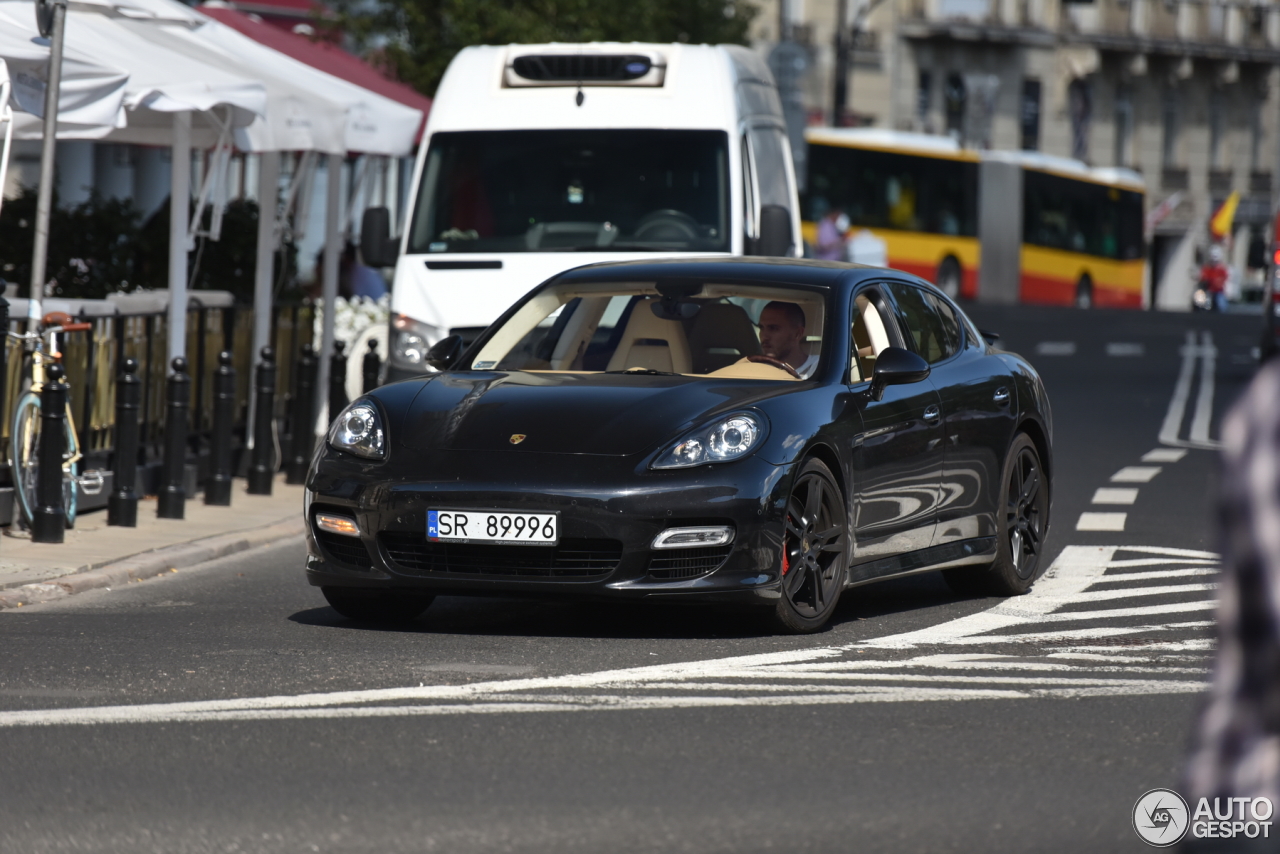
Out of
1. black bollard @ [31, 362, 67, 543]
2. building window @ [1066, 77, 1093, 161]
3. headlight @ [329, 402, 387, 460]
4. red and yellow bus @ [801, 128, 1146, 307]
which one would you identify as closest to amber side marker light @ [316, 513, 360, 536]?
headlight @ [329, 402, 387, 460]

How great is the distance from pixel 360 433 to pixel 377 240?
237 inches

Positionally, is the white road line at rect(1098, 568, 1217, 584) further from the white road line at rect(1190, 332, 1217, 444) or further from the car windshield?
the white road line at rect(1190, 332, 1217, 444)

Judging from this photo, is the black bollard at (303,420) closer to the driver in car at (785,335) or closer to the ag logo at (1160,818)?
the driver in car at (785,335)

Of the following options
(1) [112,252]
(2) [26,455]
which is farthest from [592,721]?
(1) [112,252]

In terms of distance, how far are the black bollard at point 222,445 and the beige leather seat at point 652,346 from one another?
475cm

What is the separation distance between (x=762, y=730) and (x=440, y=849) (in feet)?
5.04

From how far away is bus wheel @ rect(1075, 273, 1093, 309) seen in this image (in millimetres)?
53594

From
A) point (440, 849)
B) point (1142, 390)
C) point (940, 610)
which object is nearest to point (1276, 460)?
point (440, 849)

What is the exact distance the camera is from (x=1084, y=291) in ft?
177

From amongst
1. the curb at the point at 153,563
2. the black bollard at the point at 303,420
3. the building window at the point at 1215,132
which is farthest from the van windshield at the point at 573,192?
the building window at the point at 1215,132

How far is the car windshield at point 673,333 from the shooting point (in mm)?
8578

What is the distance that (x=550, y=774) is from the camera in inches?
214

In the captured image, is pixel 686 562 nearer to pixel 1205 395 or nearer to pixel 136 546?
pixel 136 546

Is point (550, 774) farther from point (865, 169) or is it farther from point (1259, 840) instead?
point (865, 169)
